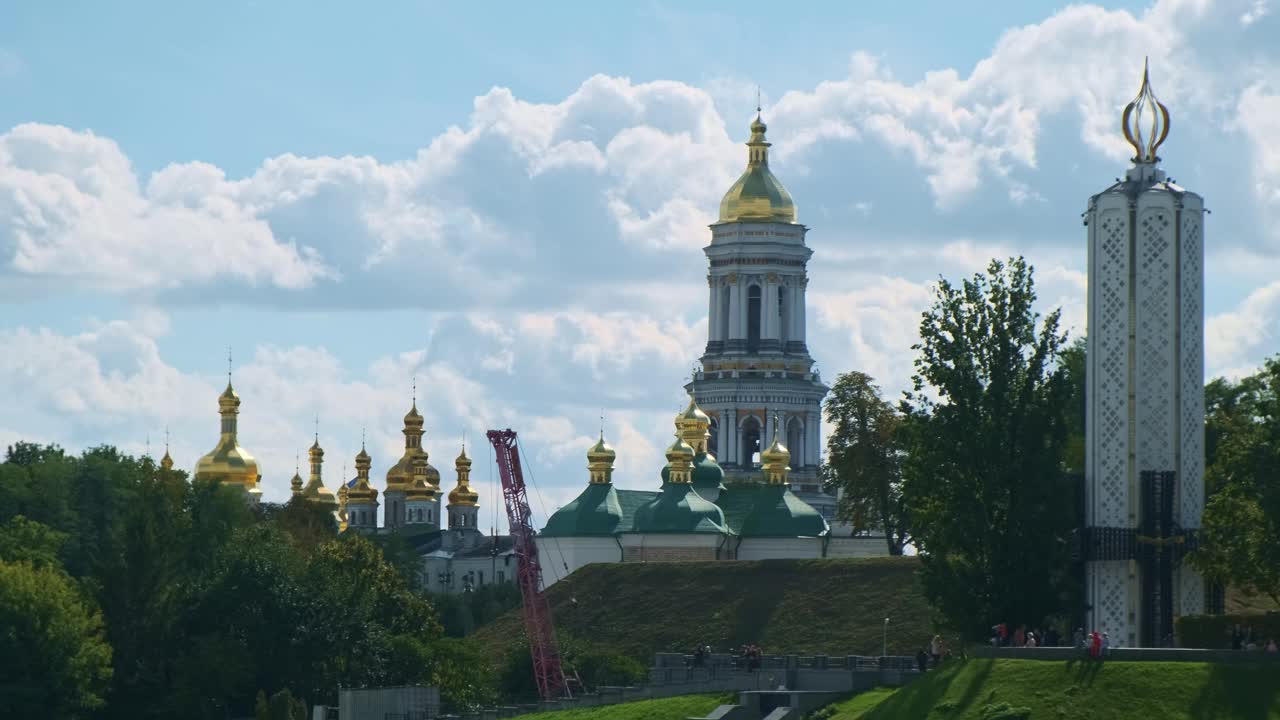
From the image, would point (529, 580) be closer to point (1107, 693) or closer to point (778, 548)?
point (778, 548)

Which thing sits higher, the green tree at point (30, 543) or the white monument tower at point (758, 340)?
the white monument tower at point (758, 340)

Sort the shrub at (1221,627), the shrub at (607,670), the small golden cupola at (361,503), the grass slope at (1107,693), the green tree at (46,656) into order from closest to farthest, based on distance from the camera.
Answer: the grass slope at (1107,693)
the shrub at (1221,627)
the green tree at (46,656)
the shrub at (607,670)
the small golden cupola at (361,503)

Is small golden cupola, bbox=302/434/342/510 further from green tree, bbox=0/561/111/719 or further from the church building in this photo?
green tree, bbox=0/561/111/719

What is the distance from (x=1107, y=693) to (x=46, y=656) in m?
33.5

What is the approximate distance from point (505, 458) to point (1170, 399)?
4228cm

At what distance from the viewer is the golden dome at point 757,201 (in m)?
140

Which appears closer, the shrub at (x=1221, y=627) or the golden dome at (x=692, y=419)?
the shrub at (x=1221, y=627)

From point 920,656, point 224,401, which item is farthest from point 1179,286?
point 224,401

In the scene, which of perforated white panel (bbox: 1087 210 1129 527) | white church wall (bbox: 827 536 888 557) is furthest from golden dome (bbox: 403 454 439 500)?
perforated white panel (bbox: 1087 210 1129 527)

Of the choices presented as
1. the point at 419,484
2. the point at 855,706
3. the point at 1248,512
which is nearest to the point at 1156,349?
the point at 1248,512

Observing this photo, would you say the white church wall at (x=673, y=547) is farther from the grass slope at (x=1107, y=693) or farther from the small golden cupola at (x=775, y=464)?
the grass slope at (x=1107, y=693)

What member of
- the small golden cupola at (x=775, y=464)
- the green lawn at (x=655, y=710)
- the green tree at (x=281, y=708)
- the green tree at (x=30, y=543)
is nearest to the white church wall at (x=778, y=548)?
the small golden cupola at (x=775, y=464)

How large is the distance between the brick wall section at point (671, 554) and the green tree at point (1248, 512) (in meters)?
50.3

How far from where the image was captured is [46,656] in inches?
2800
